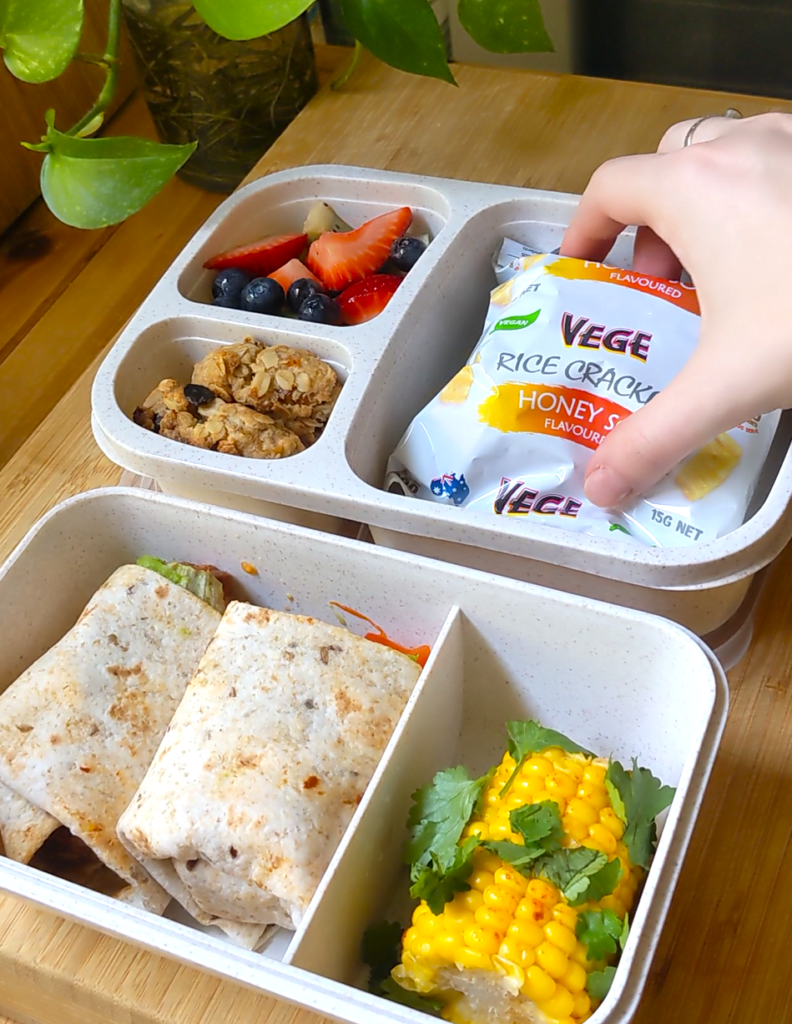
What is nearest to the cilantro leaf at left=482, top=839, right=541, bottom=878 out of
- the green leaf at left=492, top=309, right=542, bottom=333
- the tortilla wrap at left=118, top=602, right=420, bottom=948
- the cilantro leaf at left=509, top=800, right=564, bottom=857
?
the cilantro leaf at left=509, top=800, right=564, bottom=857

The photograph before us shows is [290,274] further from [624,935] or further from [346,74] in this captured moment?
[624,935]

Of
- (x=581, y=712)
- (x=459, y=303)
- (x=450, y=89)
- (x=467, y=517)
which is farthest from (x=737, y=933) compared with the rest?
(x=450, y=89)

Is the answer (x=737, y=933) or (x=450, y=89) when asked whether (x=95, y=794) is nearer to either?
(x=737, y=933)

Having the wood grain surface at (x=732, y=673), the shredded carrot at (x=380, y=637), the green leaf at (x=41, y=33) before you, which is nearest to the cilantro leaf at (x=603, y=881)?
the wood grain surface at (x=732, y=673)

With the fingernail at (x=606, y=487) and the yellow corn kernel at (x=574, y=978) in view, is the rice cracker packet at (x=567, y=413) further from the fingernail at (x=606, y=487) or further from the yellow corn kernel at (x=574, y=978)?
the yellow corn kernel at (x=574, y=978)

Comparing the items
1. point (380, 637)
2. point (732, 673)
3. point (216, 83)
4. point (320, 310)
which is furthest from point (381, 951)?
point (216, 83)

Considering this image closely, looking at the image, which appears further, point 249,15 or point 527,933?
point 249,15
